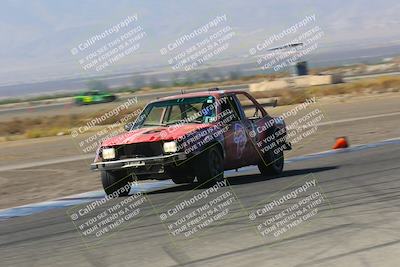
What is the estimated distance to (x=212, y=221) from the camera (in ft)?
29.6

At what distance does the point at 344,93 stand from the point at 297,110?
45.9 feet

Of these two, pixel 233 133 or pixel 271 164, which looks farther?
pixel 271 164

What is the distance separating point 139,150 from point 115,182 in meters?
0.76

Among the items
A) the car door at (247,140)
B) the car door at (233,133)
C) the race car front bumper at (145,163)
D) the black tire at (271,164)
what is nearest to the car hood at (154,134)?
the race car front bumper at (145,163)

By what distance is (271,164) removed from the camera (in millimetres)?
14016

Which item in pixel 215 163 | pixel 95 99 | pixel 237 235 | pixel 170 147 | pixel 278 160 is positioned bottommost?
pixel 95 99

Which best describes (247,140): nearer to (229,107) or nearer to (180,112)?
(229,107)

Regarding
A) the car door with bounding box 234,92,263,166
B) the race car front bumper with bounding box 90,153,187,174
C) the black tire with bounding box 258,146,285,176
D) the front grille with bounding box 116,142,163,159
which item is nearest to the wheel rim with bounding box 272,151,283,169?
the black tire with bounding box 258,146,285,176

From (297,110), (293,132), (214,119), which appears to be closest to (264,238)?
(214,119)

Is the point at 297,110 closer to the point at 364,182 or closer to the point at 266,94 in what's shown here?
the point at 266,94

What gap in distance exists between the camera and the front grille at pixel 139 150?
1195 cm

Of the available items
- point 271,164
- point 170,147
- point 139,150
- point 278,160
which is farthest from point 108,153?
point 278,160

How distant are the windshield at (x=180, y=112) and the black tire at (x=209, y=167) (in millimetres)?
746

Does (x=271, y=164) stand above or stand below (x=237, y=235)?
below
